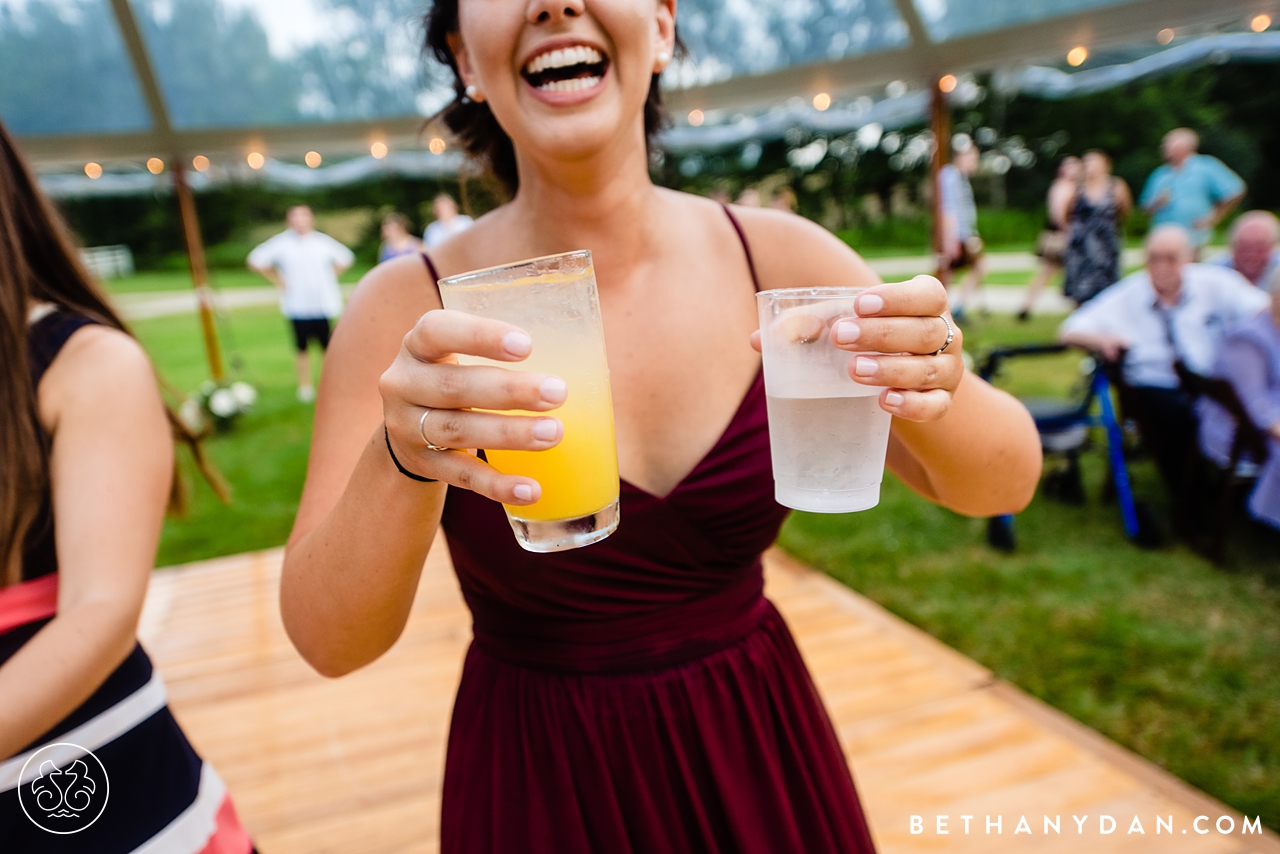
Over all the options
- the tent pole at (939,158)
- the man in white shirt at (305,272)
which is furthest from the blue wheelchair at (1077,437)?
the man in white shirt at (305,272)

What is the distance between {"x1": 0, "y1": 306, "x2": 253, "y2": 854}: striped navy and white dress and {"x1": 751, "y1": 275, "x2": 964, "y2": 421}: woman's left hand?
1.15 meters

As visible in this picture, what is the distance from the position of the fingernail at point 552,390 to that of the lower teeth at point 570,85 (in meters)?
0.49

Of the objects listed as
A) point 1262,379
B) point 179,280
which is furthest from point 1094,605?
point 179,280

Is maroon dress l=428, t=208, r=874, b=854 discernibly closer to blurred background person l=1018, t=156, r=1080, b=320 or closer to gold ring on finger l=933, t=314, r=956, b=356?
gold ring on finger l=933, t=314, r=956, b=356

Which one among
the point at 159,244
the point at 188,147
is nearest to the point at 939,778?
the point at 188,147

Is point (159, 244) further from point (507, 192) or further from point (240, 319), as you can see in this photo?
point (507, 192)

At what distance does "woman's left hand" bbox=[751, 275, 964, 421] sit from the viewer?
0.77 m

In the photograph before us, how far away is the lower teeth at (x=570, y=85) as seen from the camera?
1.01m

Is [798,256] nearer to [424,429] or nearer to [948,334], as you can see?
[948,334]

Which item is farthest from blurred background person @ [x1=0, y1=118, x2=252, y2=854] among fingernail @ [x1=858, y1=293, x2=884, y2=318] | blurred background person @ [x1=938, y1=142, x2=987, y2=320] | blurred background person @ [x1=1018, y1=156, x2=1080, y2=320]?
blurred background person @ [x1=1018, y1=156, x2=1080, y2=320]

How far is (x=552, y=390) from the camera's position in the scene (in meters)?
0.68

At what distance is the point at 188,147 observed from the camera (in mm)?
8227

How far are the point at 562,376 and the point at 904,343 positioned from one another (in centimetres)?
33

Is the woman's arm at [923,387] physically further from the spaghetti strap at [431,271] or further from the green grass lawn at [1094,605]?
the green grass lawn at [1094,605]
